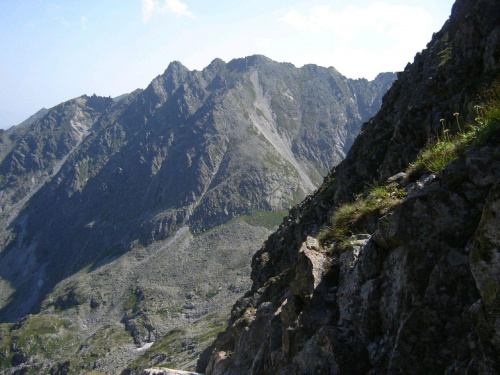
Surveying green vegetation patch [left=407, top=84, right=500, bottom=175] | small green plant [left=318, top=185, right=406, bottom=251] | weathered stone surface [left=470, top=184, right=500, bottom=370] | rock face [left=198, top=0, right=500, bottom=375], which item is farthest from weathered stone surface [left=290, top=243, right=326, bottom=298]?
weathered stone surface [left=470, top=184, right=500, bottom=370]

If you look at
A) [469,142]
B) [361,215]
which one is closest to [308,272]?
[361,215]

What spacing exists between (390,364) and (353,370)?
140 cm

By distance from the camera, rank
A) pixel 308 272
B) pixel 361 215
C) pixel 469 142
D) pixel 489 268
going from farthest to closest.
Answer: pixel 308 272 < pixel 361 215 < pixel 469 142 < pixel 489 268

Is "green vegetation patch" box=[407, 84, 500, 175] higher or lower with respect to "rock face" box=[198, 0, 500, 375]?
higher

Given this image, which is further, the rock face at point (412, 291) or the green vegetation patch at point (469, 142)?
the green vegetation patch at point (469, 142)

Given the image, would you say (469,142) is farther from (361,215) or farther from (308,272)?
(308,272)

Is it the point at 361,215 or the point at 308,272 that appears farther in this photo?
the point at 308,272

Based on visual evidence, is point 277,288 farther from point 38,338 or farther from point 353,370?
point 38,338

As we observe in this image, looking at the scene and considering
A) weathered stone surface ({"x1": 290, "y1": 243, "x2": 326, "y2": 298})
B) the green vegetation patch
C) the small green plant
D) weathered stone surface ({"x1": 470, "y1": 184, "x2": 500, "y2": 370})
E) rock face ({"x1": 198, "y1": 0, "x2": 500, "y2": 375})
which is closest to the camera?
weathered stone surface ({"x1": 470, "y1": 184, "x2": 500, "y2": 370})

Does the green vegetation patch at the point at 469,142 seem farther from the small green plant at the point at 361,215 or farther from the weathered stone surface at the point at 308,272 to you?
the weathered stone surface at the point at 308,272

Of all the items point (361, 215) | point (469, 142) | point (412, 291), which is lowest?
point (412, 291)

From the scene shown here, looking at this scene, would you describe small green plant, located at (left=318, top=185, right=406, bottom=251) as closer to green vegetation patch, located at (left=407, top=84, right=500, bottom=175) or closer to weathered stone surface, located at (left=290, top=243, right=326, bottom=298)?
weathered stone surface, located at (left=290, top=243, right=326, bottom=298)

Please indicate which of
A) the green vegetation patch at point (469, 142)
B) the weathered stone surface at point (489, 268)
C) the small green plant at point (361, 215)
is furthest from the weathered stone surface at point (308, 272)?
the weathered stone surface at point (489, 268)

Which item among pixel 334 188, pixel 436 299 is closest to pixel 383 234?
pixel 436 299
